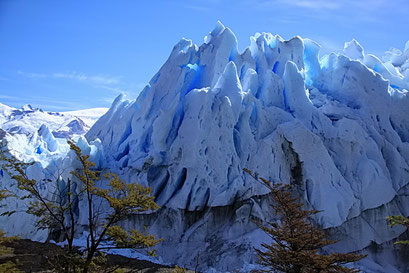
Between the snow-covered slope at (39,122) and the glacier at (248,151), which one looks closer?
the glacier at (248,151)

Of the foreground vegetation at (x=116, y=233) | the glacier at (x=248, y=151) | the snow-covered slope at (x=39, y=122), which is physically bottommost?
the foreground vegetation at (x=116, y=233)

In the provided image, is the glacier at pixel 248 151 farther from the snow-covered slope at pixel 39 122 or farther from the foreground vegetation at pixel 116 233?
the snow-covered slope at pixel 39 122

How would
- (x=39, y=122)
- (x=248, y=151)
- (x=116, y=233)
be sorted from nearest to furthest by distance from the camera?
(x=116, y=233), (x=248, y=151), (x=39, y=122)

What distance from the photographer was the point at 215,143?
58.4 ft

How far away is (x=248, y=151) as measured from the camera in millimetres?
18469

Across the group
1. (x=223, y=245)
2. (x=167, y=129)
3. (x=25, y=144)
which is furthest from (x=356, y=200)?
(x=25, y=144)

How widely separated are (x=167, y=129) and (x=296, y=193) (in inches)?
276

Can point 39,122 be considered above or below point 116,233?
above

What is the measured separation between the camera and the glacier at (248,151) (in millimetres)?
17312

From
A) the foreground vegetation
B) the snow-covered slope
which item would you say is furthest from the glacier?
the snow-covered slope

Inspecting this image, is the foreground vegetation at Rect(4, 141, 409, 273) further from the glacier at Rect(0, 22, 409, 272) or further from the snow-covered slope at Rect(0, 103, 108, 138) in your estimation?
the snow-covered slope at Rect(0, 103, 108, 138)

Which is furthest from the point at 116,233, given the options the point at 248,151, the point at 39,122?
the point at 39,122

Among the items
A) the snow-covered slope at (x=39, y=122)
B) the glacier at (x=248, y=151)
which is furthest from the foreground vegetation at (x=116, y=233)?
the snow-covered slope at (x=39, y=122)

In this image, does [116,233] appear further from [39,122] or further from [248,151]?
[39,122]
